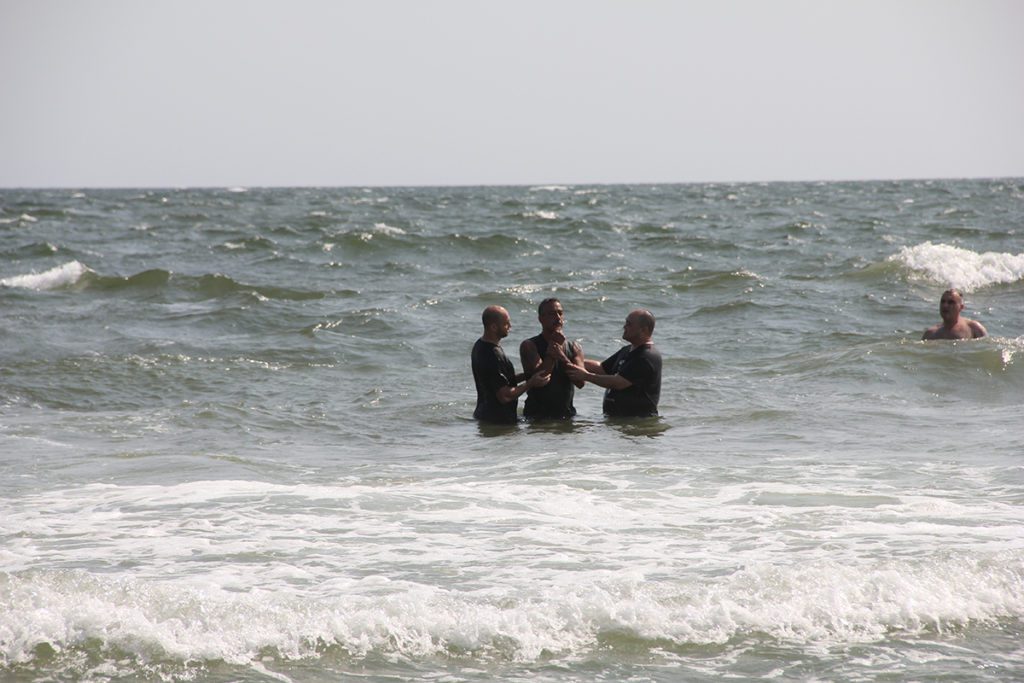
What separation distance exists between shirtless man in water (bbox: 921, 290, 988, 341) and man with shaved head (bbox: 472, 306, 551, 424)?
6.18 meters

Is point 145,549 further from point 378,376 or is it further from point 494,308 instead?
point 378,376

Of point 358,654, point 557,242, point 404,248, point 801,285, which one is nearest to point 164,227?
point 404,248

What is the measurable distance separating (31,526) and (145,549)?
94cm

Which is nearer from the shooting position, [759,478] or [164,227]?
[759,478]

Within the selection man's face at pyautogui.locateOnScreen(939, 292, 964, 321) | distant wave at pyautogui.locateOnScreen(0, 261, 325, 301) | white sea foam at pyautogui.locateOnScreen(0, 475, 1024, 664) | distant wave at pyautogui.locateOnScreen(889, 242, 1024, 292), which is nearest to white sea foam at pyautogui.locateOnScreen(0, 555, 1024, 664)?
white sea foam at pyautogui.locateOnScreen(0, 475, 1024, 664)

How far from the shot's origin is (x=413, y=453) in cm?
916

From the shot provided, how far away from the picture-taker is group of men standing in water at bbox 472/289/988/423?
32.6 ft

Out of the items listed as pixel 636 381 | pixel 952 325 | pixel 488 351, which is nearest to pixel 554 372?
pixel 488 351

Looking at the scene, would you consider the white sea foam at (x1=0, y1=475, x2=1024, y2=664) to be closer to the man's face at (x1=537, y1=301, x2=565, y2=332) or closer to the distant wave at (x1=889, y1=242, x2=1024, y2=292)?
the man's face at (x1=537, y1=301, x2=565, y2=332)

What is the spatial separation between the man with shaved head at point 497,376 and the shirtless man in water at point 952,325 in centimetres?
618

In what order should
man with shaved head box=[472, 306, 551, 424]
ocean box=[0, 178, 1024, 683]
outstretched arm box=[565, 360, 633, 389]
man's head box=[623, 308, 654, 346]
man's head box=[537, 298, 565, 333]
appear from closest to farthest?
ocean box=[0, 178, 1024, 683]
man's head box=[537, 298, 565, 333]
outstretched arm box=[565, 360, 633, 389]
man with shaved head box=[472, 306, 551, 424]
man's head box=[623, 308, 654, 346]

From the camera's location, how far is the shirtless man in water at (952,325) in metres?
13.7

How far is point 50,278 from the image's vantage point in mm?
21734

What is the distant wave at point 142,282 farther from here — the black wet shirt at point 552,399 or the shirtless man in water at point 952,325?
the shirtless man in water at point 952,325
